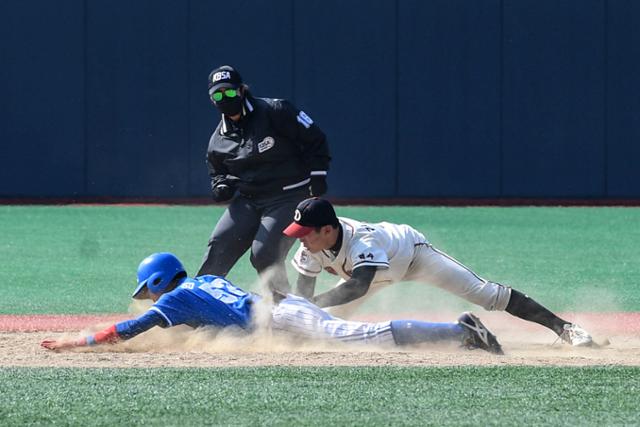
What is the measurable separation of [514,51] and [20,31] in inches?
346

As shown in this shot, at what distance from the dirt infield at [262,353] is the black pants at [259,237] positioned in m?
0.89

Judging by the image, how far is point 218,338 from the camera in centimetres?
777

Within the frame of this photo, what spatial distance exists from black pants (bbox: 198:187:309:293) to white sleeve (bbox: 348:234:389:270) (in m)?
1.06

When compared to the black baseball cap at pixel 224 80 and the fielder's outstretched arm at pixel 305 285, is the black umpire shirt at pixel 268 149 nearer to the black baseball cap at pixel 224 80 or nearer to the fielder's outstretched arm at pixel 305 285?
the black baseball cap at pixel 224 80

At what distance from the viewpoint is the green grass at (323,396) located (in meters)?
5.50

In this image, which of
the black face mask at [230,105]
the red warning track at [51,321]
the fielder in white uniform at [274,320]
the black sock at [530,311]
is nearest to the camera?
the fielder in white uniform at [274,320]

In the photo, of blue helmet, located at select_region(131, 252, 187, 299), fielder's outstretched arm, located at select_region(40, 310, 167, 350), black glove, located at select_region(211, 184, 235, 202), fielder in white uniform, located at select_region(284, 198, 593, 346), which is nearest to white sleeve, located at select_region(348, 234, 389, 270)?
fielder in white uniform, located at select_region(284, 198, 593, 346)

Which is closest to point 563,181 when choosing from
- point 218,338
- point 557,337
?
point 557,337

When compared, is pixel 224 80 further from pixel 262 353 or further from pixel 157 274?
pixel 262 353

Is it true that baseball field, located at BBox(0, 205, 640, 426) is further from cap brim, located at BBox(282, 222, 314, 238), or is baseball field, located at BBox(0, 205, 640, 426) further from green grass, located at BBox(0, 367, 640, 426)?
cap brim, located at BBox(282, 222, 314, 238)

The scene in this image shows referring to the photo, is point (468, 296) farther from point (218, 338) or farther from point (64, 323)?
point (64, 323)

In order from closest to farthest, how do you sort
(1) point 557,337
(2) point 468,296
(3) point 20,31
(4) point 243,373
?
(4) point 243,373
(2) point 468,296
(1) point 557,337
(3) point 20,31

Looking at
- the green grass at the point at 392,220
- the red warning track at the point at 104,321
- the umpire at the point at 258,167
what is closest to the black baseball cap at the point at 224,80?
the umpire at the point at 258,167

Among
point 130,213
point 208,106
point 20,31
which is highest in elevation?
point 20,31
